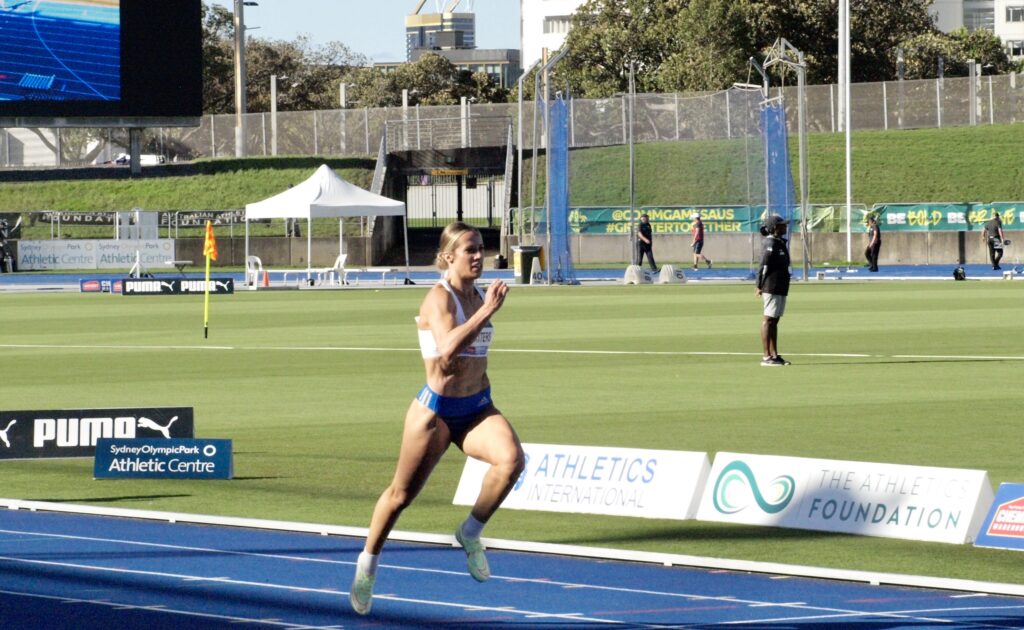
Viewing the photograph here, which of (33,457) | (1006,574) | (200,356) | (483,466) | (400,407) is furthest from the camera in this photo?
(200,356)

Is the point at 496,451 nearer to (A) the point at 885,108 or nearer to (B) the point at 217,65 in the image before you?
(A) the point at 885,108

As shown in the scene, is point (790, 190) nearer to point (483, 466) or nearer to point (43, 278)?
point (43, 278)

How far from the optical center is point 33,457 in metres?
14.9

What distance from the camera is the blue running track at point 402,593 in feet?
28.8

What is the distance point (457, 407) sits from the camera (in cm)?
873

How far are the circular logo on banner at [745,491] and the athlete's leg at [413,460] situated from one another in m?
3.43

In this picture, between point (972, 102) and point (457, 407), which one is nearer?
point (457, 407)

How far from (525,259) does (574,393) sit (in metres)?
31.1

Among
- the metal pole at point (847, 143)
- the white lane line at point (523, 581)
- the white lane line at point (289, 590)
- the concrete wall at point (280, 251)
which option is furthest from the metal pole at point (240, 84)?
the white lane line at point (289, 590)

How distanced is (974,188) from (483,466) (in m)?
62.3

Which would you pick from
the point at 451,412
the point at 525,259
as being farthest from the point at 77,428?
the point at 525,259

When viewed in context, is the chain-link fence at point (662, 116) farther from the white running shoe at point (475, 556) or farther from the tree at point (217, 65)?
the white running shoe at point (475, 556)

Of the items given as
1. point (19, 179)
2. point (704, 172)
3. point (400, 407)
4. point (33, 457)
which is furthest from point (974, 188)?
point (33, 457)

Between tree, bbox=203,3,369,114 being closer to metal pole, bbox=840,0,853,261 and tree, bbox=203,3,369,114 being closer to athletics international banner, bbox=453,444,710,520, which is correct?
metal pole, bbox=840,0,853,261
